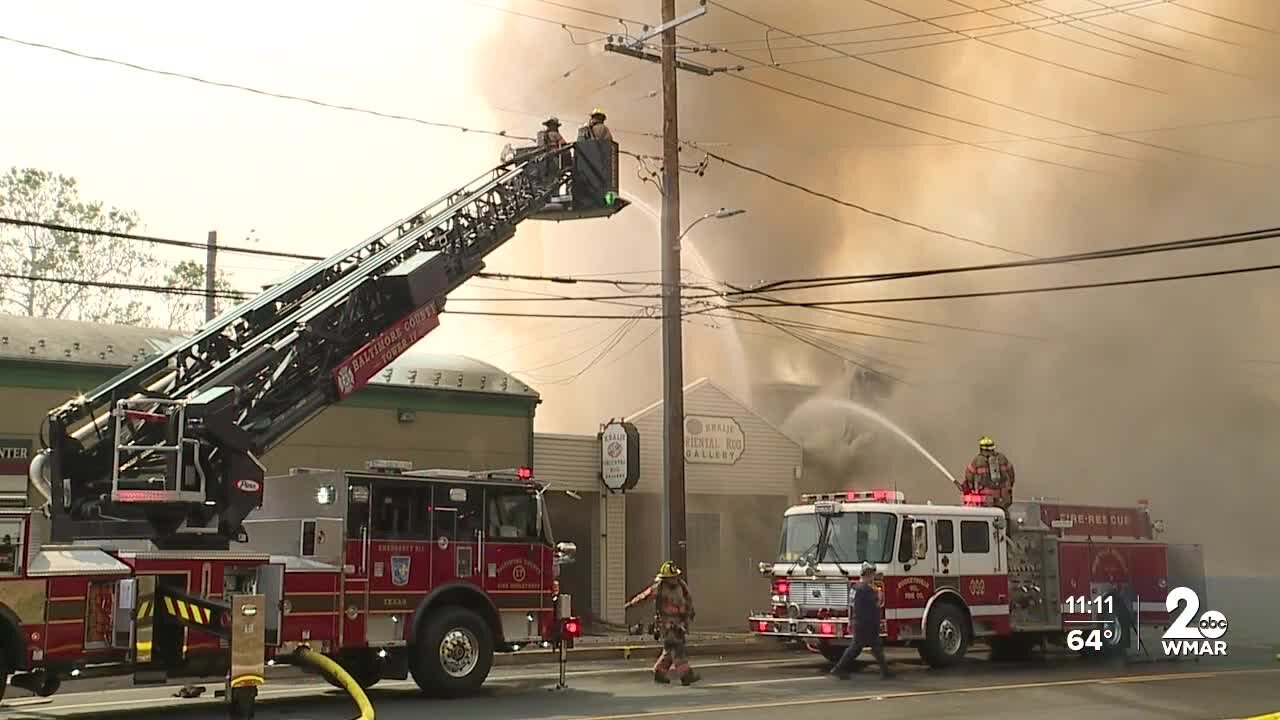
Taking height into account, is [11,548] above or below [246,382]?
below

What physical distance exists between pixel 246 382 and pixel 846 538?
7972 mm

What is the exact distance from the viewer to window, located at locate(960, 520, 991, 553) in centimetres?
1712

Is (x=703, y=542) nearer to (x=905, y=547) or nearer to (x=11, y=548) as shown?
(x=905, y=547)

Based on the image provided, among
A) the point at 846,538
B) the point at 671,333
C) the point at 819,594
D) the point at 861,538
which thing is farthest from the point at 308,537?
the point at 671,333

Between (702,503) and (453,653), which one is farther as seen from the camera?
(702,503)

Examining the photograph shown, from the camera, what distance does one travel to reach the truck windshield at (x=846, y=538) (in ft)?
53.3

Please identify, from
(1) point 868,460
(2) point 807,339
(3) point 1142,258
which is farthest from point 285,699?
(2) point 807,339

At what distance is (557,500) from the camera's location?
23453mm

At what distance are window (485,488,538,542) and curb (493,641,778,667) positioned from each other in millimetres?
3741

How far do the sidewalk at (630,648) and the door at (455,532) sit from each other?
424 centimetres

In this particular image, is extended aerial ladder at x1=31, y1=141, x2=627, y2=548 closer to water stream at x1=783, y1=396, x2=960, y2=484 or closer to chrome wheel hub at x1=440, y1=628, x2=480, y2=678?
chrome wheel hub at x1=440, y1=628, x2=480, y2=678

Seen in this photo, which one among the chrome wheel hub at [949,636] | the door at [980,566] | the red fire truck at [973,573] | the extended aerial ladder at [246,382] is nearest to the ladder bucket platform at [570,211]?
the extended aerial ladder at [246,382]

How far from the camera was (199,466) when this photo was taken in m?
11.7

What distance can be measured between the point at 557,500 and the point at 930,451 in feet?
42.1
